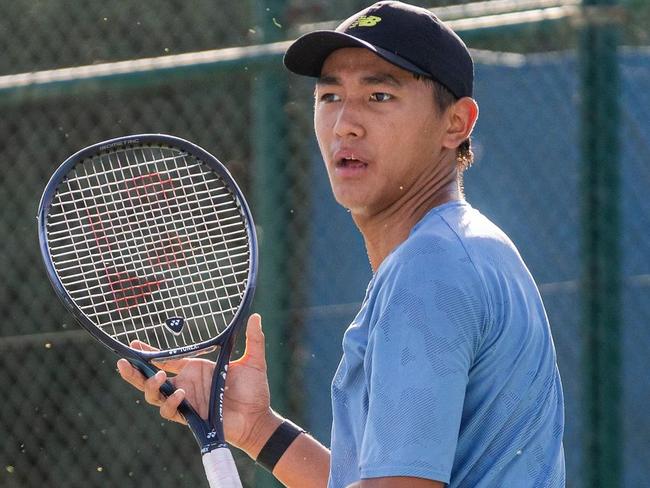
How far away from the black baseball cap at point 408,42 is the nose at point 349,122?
119mm

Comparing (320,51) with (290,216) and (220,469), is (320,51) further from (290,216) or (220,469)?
(290,216)

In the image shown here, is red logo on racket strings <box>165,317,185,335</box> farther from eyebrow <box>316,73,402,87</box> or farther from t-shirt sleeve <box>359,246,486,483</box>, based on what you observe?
t-shirt sleeve <box>359,246,486,483</box>

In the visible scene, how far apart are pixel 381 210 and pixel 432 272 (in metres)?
0.46

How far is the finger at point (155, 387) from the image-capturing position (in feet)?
8.46

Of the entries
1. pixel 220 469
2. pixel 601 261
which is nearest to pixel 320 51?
pixel 220 469

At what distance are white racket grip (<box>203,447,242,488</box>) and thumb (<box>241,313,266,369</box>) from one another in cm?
24

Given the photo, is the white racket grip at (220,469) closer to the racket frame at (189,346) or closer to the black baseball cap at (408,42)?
the racket frame at (189,346)

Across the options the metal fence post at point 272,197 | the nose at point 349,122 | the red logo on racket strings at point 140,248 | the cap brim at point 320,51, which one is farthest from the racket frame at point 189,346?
the metal fence post at point 272,197

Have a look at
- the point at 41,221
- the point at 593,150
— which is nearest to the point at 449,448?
the point at 41,221

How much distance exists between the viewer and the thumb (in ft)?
8.91

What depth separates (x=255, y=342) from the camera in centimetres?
273

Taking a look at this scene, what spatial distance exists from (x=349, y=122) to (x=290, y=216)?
2.01 meters

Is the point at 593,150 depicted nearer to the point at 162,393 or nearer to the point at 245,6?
the point at 162,393

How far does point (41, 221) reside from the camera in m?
2.86
